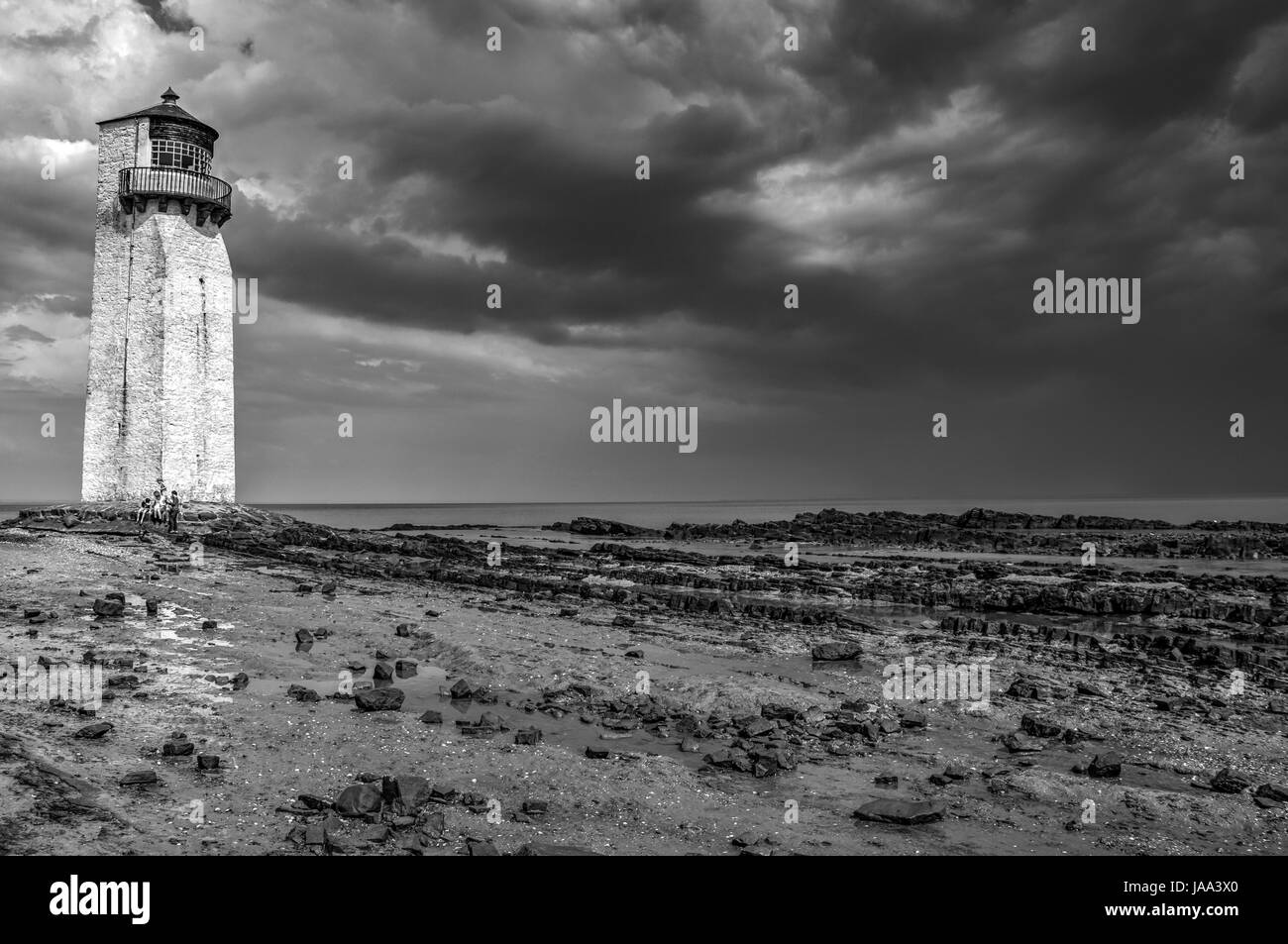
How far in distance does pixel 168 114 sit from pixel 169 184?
409 cm

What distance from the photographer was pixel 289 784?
8.41 metres

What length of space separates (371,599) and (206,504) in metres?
24.0

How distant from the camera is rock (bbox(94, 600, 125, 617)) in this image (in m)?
16.5

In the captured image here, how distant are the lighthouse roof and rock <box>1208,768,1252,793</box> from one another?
162 ft

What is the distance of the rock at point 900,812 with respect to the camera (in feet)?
27.1

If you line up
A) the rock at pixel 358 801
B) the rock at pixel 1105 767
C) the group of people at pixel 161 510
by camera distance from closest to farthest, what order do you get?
1. the rock at pixel 358 801
2. the rock at pixel 1105 767
3. the group of people at pixel 161 510

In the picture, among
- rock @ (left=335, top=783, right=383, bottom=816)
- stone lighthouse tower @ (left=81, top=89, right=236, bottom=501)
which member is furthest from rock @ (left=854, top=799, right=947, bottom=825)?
stone lighthouse tower @ (left=81, top=89, right=236, bottom=501)

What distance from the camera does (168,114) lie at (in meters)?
41.0

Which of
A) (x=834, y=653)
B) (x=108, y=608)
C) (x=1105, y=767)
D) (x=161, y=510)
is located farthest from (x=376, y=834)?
(x=161, y=510)

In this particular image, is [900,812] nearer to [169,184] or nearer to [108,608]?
[108,608]

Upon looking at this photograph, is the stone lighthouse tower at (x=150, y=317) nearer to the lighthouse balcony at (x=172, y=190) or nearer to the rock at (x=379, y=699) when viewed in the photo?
the lighthouse balcony at (x=172, y=190)

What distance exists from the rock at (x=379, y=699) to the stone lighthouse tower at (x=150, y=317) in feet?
113

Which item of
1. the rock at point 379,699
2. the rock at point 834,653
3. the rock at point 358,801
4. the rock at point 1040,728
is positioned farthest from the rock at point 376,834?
the rock at point 834,653
